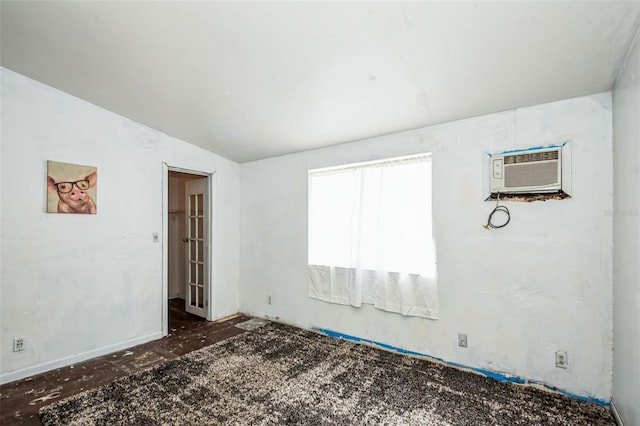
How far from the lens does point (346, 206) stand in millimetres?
3619

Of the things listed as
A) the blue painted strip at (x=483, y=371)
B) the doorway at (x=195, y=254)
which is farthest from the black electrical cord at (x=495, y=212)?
the doorway at (x=195, y=254)

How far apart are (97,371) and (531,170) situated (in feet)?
14.2

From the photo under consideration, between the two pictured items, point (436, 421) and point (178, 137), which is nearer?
point (436, 421)

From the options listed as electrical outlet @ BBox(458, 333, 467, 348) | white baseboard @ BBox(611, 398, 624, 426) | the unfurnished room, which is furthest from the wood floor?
white baseboard @ BBox(611, 398, 624, 426)

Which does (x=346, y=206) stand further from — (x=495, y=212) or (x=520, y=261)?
(x=520, y=261)

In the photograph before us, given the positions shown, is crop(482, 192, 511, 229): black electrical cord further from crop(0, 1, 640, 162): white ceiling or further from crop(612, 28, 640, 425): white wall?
crop(0, 1, 640, 162): white ceiling

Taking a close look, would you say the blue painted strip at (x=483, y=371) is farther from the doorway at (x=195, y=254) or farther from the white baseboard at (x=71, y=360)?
the white baseboard at (x=71, y=360)

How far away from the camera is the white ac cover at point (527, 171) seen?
7.84 ft

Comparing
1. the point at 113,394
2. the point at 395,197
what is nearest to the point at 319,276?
the point at 395,197

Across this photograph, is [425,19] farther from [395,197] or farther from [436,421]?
[436,421]

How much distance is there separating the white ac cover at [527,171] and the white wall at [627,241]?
1.12 feet

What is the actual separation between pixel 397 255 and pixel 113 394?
9.19 feet

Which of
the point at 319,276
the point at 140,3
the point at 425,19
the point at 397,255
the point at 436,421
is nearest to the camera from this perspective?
the point at 425,19

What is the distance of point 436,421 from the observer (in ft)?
6.71
